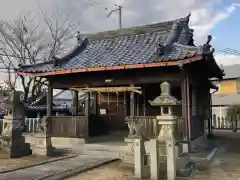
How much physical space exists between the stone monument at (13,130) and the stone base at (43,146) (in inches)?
14.5

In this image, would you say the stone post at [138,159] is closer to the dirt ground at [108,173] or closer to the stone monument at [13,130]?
the dirt ground at [108,173]

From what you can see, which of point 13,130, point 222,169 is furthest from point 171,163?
point 13,130

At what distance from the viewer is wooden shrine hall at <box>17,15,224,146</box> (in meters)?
11.2

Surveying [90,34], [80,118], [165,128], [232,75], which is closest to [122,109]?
[80,118]

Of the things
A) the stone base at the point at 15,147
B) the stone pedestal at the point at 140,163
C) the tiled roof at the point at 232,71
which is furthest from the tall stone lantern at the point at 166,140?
the tiled roof at the point at 232,71

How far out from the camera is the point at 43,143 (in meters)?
11.4

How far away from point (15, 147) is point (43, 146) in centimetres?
107

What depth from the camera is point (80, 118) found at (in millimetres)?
13094

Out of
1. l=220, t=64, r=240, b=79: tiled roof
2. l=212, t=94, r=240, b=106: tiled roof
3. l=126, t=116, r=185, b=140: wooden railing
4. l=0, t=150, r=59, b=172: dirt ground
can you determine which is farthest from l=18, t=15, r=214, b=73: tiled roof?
l=220, t=64, r=240, b=79: tiled roof

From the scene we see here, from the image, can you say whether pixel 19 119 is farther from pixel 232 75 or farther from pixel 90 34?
pixel 232 75

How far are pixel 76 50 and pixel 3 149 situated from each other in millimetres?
6147

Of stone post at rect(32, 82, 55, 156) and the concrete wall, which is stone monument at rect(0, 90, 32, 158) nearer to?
stone post at rect(32, 82, 55, 156)

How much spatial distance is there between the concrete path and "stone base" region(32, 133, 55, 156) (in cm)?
131

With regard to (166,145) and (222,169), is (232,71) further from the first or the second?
(166,145)
